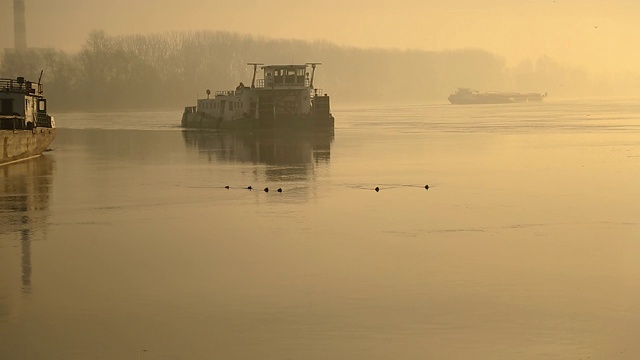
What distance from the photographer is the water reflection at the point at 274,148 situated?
52188 mm

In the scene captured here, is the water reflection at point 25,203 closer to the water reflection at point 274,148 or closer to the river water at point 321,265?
the river water at point 321,265

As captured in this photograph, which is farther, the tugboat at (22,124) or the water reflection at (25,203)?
the tugboat at (22,124)

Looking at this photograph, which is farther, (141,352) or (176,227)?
(176,227)

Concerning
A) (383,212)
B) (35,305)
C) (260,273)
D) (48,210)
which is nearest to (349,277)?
(260,273)

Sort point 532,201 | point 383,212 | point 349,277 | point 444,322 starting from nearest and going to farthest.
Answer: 1. point 444,322
2. point 349,277
3. point 383,212
4. point 532,201

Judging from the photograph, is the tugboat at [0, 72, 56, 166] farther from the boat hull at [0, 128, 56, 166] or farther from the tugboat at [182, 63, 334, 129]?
the tugboat at [182, 63, 334, 129]

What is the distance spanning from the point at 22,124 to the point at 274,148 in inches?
677

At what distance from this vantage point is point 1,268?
2336cm

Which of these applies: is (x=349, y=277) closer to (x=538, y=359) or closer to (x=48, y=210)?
(x=538, y=359)

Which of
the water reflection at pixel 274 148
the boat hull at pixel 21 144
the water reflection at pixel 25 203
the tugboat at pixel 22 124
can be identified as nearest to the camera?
the water reflection at pixel 25 203

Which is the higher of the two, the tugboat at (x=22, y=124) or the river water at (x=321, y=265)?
the tugboat at (x=22, y=124)

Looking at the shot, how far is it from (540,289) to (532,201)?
15.6m

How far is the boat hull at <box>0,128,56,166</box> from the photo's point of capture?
5347cm

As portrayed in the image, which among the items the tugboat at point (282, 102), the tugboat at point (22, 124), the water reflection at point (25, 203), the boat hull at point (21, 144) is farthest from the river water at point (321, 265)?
the tugboat at point (282, 102)
